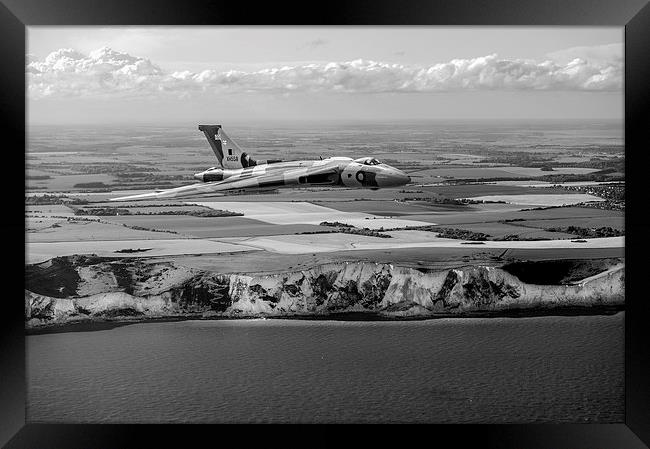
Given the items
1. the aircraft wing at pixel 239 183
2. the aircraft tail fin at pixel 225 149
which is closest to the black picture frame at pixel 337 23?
→ the aircraft tail fin at pixel 225 149

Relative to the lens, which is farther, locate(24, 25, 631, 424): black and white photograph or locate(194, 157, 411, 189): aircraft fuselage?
locate(194, 157, 411, 189): aircraft fuselage

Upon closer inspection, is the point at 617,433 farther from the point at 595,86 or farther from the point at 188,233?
the point at 188,233

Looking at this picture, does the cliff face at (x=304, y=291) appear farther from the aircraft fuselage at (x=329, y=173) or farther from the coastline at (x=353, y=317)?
the aircraft fuselage at (x=329, y=173)

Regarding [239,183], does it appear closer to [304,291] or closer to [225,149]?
[225,149]

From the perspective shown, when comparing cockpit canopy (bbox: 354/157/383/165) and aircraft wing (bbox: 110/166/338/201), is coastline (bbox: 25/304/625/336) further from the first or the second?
cockpit canopy (bbox: 354/157/383/165)

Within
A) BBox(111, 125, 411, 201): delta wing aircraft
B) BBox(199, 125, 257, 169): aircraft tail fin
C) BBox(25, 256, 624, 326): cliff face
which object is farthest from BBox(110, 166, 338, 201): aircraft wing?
BBox(25, 256, 624, 326): cliff face

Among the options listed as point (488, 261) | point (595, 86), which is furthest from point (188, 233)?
point (595, 86)
